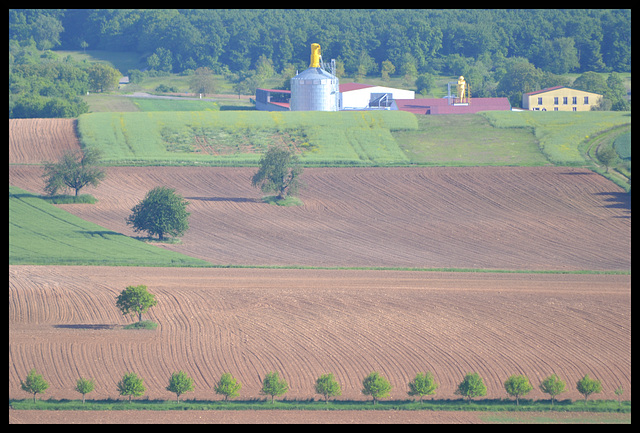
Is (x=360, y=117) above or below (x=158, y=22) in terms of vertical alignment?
below

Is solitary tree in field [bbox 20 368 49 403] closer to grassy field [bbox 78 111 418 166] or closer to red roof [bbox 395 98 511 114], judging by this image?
grassy field [bbox 78 111 418 166]

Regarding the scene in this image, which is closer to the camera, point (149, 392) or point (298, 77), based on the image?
point (149, 392)

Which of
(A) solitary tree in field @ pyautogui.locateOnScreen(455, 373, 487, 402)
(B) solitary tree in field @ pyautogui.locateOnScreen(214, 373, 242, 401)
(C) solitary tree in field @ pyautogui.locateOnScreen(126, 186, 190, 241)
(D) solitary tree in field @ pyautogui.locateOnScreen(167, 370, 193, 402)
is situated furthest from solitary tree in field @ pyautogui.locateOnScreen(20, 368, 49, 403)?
(C) solitary tree in field @ pyautogui.locateOnScreen(126, 186, 190, 241)

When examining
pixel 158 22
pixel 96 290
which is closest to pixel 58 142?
pixel 96 290

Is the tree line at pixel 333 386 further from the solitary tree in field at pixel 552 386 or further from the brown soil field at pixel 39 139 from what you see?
the brown soil field at pixel 39 139
